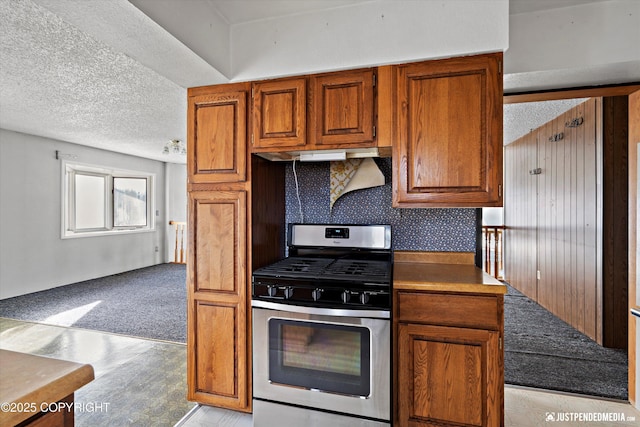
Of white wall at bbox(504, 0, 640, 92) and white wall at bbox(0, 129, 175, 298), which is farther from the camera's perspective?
white wall at bbox(0, 129, 175, 298)

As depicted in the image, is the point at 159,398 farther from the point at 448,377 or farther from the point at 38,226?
the point at 38,226

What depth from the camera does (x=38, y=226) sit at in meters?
5.07

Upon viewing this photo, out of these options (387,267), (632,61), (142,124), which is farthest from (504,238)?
(142,124)

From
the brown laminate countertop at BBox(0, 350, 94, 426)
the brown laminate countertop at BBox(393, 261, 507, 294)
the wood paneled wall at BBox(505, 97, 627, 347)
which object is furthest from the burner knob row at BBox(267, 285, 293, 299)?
the wood paneled wall at BBox(505, 97, 627, 347)

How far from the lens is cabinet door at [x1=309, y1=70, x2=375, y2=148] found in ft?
6.39

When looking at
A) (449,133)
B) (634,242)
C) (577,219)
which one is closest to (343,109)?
(449,133)

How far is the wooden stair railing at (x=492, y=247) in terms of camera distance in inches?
227

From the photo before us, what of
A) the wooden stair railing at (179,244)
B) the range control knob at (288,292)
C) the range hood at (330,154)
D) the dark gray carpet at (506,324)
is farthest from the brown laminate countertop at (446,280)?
the wooden stair railing at (179,244)

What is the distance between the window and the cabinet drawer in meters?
5.87

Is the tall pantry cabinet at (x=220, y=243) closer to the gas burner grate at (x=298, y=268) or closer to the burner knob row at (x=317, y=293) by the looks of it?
the gas burner grate at (x=298, y=268)

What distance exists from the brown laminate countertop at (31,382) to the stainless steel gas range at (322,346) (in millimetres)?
1218

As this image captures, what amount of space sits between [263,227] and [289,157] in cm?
51

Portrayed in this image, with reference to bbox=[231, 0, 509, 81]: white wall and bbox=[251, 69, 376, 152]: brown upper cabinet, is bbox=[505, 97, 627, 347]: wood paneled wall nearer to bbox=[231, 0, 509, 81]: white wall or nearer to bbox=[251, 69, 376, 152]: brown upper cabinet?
bbox=[231, 0, 509, 81]: white wall

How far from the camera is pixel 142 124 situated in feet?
14.7
